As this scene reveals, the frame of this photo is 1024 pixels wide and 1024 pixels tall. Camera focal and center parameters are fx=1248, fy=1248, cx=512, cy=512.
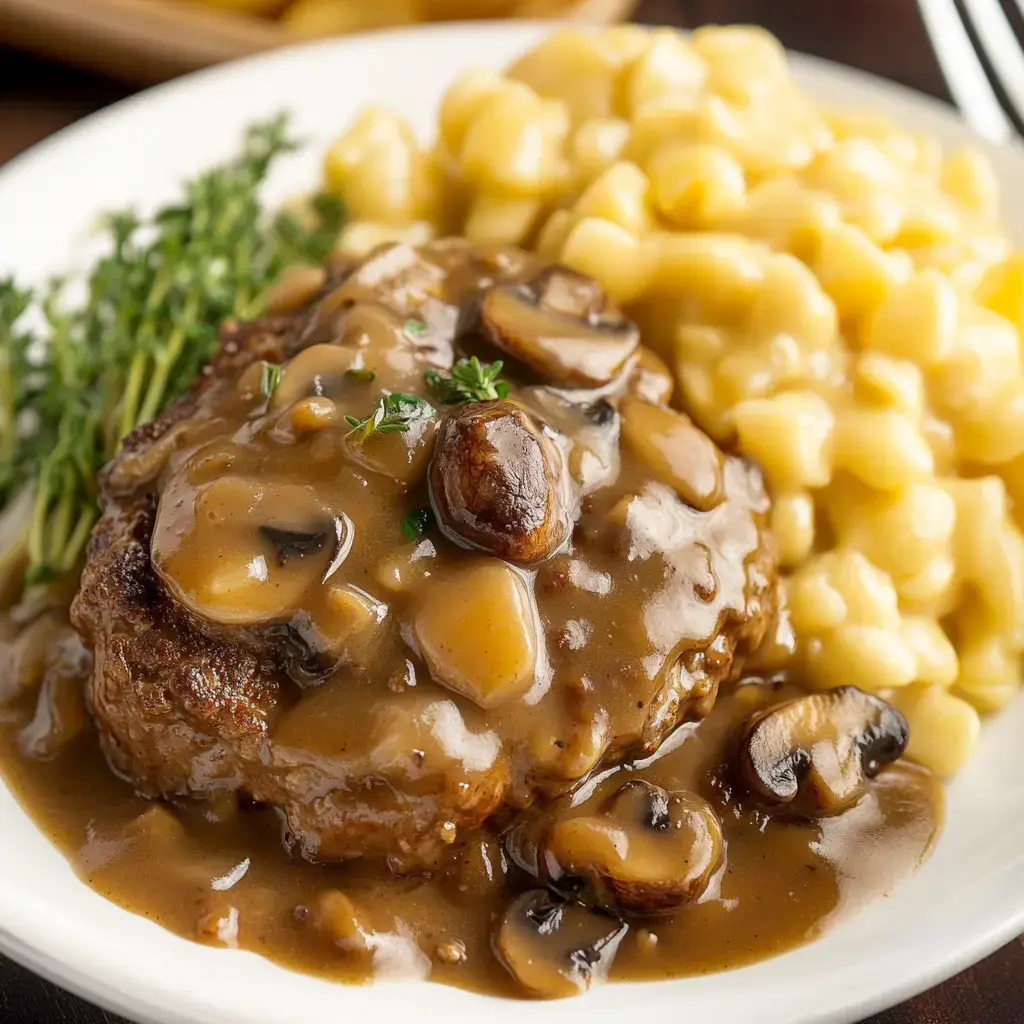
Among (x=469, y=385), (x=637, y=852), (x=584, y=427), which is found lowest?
(x=637, y=852)

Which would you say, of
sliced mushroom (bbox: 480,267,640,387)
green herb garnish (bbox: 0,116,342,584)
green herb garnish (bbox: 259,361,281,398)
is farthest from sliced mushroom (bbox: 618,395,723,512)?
green herb garnish (bbox: 0,116,342,584)

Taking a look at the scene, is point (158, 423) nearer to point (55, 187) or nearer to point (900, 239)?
point (55, 187)

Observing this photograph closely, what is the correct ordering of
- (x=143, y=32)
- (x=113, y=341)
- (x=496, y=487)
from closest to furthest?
(x=496, y=487), (x=113, y=341), (x=143, y=32)

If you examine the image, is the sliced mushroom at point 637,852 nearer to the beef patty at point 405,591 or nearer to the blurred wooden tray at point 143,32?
the beef patty at point 405,591

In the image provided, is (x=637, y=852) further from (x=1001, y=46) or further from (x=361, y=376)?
(x=1001, y=46)

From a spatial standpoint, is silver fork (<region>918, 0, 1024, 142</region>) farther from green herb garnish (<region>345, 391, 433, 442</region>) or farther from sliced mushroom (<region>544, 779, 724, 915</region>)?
sliced mushroom (<region>544, 779, 724, 915</region>)

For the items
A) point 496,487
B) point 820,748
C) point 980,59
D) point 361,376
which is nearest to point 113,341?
point 361,376
